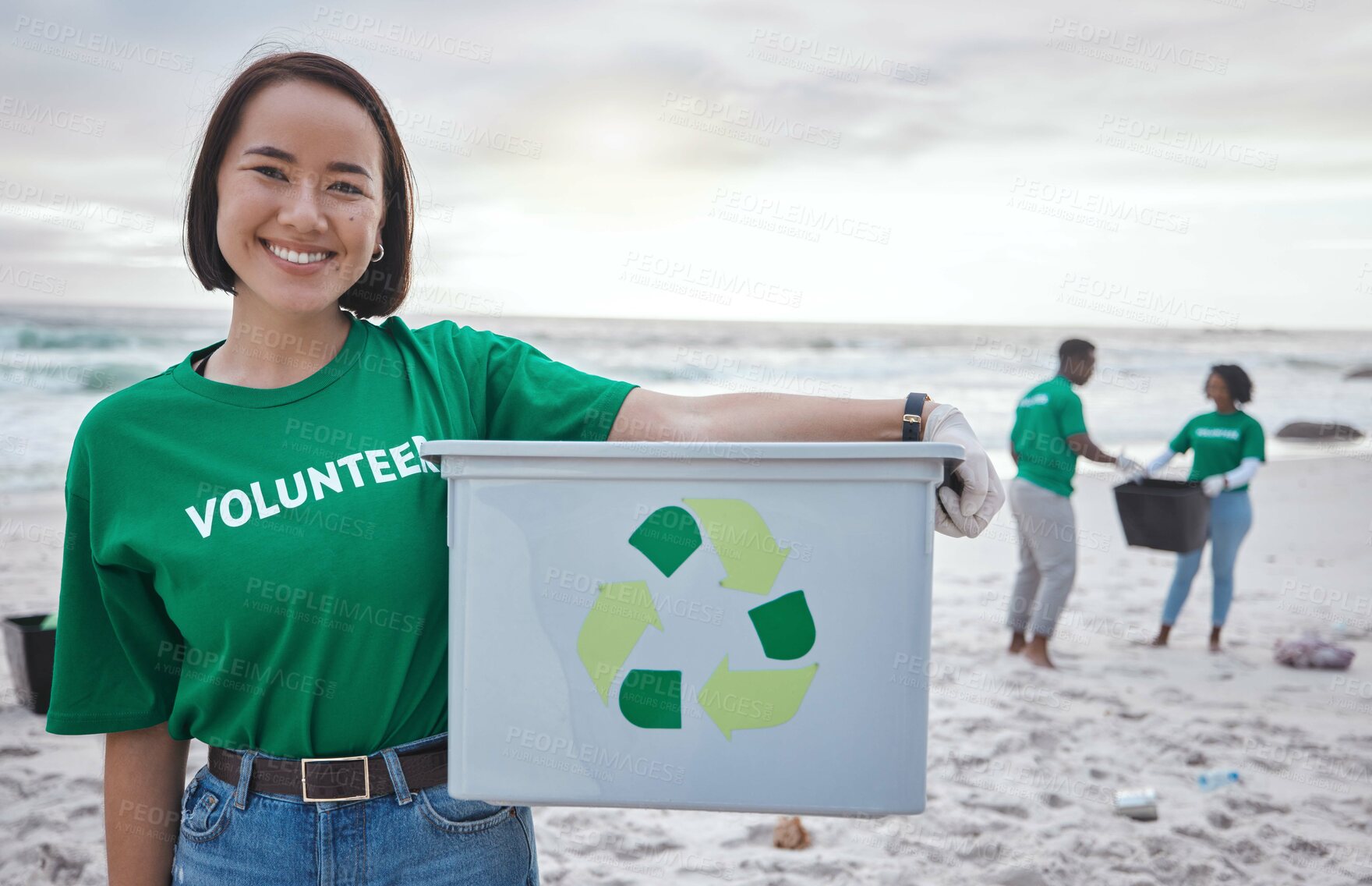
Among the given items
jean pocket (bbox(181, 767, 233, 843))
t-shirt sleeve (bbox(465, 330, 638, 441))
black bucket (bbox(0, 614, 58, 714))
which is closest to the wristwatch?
t-shirt sleeve (bbox(465, 330, 638, 441))

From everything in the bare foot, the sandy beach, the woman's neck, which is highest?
the woman's neck

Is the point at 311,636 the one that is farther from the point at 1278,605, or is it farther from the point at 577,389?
the point at 1278,605

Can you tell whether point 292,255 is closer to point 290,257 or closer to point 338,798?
point 290,257

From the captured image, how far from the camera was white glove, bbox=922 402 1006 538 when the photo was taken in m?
1.13

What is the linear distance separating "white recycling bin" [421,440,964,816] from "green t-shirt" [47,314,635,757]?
0.55ft

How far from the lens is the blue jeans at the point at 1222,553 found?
17.5 ft

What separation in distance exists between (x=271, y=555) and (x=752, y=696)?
1.93 feet

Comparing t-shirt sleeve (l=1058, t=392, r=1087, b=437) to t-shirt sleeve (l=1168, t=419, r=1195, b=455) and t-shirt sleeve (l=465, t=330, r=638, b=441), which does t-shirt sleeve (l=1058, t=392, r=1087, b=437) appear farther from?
t-shirt sleeve (l=465, t=330, r=638, b=441)

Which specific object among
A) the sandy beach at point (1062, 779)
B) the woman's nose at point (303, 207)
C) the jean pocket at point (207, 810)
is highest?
the woman's nose at point (303, 207)

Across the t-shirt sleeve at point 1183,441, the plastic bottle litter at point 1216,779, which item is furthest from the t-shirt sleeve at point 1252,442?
the plastic bottle litter at point 1216,779

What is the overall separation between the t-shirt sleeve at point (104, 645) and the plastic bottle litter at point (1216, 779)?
3520mm

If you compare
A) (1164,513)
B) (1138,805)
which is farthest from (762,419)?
(1164,513)

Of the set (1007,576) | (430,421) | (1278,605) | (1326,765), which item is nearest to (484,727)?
(430,421)

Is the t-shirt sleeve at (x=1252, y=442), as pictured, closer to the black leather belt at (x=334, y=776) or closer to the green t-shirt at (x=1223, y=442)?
the green t-shirt at (x=1223, y=442)
